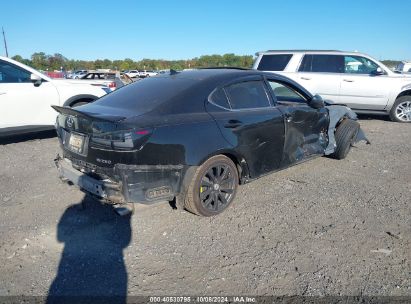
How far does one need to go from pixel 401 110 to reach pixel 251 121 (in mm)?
7367

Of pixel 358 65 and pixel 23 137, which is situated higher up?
pixel 358 65

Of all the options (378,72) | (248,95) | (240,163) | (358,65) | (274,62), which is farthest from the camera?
(274,62)

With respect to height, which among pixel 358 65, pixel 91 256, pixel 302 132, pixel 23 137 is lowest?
pixel 91 256

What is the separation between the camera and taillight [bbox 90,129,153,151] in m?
3.17

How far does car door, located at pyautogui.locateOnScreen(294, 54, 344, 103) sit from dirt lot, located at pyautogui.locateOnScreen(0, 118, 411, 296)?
4.88m

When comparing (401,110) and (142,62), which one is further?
(142,62)

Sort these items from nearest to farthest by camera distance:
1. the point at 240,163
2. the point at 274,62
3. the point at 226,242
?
1. the point at 226,242
2. the point at 240,163
3. the point at 274,62

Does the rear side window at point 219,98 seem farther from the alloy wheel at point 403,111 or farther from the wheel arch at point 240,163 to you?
the alloy wheel at point 403,111

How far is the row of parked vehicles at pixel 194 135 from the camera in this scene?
3.25 m

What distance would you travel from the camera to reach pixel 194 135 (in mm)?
3510

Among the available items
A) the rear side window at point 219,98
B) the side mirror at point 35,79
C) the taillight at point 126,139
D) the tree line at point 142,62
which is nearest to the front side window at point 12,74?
the side mirror at point 35,79

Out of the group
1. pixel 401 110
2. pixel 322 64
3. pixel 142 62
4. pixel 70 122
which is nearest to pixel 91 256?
pixel 70 122

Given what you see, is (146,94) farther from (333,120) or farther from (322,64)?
(322,64)

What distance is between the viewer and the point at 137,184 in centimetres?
323
